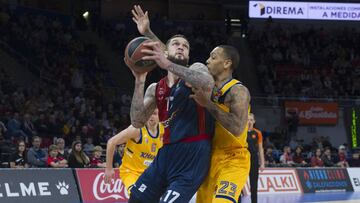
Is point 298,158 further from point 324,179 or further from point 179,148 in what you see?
point 179,148

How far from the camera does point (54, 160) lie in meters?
13.9

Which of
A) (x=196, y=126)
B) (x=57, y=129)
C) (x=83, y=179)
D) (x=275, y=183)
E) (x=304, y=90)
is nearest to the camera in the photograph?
(x=196, y=126)

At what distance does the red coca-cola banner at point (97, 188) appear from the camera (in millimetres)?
13320

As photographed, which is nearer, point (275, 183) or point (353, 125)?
point (275, 183)

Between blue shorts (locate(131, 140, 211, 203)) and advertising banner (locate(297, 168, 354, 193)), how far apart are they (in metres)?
12.9

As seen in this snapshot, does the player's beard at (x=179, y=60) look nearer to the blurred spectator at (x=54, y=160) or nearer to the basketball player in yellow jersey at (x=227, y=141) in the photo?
the basketball player in yellow jersey at (x=227, y=141)

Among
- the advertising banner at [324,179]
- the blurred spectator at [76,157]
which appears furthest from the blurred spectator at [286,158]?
the blurred spectator at [76,157]

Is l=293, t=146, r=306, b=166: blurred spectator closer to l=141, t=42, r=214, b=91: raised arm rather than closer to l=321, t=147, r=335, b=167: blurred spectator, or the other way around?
l=321, t=147, r=335, b=167: blurred spectator

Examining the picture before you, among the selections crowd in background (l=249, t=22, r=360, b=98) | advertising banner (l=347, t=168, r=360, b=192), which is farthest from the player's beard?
crowd in background (l=249, t=22, r=360, b=98)

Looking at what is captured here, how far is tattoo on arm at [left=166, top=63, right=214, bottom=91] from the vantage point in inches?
202

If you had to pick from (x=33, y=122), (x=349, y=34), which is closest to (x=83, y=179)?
(x=33, y=122)

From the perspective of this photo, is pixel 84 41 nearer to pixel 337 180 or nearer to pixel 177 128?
pixel 337 180

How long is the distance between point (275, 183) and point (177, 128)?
39.9 feet

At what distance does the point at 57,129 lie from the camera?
1847 cm
